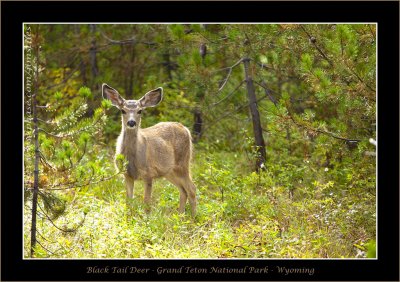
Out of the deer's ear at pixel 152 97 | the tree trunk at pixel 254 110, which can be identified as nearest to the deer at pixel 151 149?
the deer's ear at pixel 152 97

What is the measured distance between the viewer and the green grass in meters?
9.10

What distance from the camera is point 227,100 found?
14172 millimetres

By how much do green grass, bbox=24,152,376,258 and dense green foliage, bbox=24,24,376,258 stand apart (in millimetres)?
21

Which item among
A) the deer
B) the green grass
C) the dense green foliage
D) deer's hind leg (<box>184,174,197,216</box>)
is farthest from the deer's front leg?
deer's hind leg (<box>184,174,197,216</box>)

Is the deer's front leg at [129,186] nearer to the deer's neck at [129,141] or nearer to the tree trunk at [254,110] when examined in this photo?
the deer's neck at [129,141]

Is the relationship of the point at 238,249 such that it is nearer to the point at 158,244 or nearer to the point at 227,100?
the point at 158,244

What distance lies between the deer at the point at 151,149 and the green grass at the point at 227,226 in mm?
312

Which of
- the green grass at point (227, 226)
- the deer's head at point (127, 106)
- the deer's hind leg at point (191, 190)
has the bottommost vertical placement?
the green grass at point (227, 226)

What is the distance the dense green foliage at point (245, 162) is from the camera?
911 centimetres

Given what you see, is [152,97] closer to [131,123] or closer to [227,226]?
[131,123]

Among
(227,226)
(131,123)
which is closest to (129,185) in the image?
(131,123)
